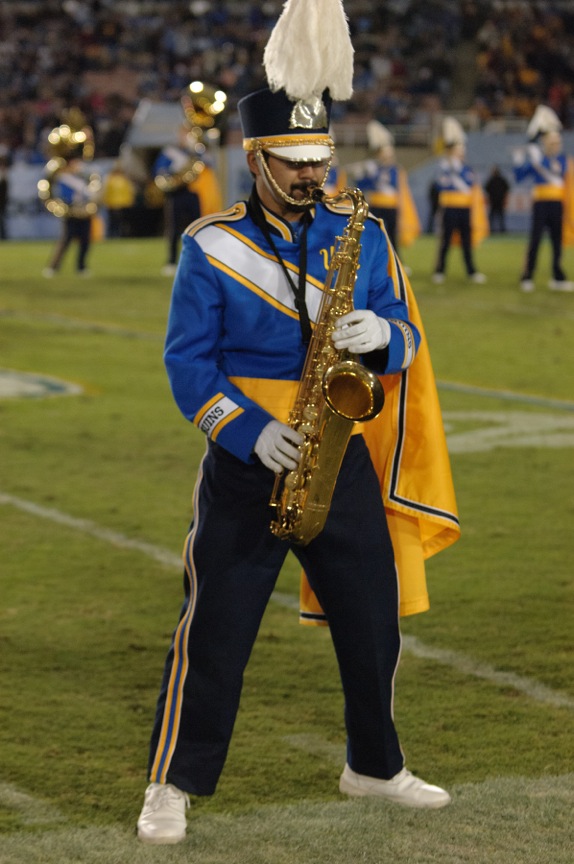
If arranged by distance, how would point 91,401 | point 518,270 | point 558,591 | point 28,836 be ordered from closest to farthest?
point 28,836
point 558,591
point 91,401
point 518,270

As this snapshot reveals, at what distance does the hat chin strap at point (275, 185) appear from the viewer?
3.16 metres

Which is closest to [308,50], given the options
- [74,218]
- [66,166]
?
[74,218]

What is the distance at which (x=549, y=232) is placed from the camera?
1681 cm

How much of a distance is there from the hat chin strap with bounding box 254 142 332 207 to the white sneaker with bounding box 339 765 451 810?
49.7 inches

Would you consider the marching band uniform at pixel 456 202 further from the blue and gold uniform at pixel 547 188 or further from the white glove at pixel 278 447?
the white glove at pixel 278 447

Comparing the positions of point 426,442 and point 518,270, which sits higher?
point 426,442

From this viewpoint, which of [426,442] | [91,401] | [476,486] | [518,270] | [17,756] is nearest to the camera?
[426,442]

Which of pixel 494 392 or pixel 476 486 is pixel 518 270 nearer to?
pixel 494 392

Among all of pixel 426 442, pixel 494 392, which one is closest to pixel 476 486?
pixel 494 392

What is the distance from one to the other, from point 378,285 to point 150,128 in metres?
24.4

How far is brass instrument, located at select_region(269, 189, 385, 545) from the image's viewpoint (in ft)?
10.2

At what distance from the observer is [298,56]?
3182 mm

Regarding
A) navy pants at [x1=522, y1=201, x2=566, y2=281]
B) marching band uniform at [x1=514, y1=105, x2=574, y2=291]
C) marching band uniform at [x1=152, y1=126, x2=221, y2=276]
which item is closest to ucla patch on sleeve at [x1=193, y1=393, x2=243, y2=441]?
navy pants at [x1=522, y1=201, x2=566, y2=281]

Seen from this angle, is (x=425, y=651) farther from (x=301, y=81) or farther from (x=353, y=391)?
Answer: (x=301, y=81)
